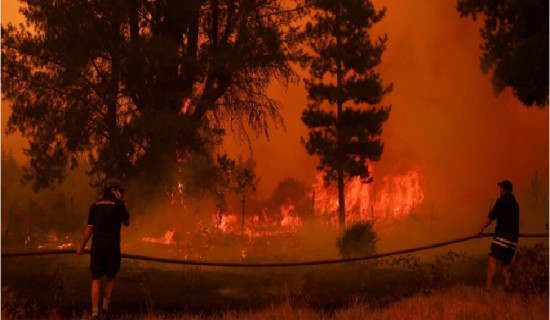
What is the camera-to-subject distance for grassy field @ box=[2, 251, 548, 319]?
348 inches

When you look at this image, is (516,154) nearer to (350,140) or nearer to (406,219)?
(406,219)

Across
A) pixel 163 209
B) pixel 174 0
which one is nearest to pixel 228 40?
pixel 174 0

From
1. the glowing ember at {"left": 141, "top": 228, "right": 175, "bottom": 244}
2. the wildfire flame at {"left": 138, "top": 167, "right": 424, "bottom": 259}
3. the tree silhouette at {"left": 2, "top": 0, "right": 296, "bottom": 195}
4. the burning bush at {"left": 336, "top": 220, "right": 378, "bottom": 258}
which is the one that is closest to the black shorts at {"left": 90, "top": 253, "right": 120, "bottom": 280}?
the tree silhouette at {"left": 2, "top": 0, "right": 296, "bottom": 195}

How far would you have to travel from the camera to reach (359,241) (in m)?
16.5

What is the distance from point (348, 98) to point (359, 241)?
26.9 feet

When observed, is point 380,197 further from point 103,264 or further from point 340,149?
point 103,264

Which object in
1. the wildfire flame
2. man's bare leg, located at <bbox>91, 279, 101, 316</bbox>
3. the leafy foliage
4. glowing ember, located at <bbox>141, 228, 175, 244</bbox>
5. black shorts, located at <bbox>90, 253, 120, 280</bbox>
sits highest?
the leafy foliage

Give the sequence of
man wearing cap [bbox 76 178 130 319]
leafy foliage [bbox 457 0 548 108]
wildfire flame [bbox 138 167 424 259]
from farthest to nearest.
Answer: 1. wildfire flame [bbox 138 167 424 259]
2. leafy foliage [bbox 457 0 548 108]
3. man wearing cap [bbox 76 178 130 319]

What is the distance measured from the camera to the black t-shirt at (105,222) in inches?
326

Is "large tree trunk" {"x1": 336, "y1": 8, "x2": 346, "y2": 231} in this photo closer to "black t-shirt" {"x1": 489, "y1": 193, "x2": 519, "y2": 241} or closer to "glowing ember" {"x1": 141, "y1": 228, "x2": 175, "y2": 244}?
"glowing ember" {"x1": 141, "y1": 228, "x2": 175, "y2": 244}

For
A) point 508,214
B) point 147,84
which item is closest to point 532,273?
point 508,214

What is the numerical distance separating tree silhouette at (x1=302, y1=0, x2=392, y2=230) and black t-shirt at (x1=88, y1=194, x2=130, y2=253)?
1484cm

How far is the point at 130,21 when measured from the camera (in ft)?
54.7

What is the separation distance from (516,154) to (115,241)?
32.1m
